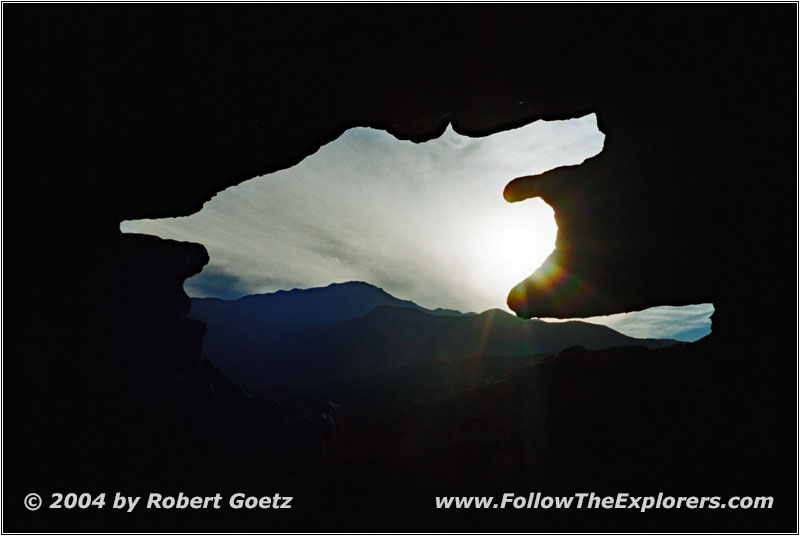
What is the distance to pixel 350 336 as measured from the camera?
8450 cm

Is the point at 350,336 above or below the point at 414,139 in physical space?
above

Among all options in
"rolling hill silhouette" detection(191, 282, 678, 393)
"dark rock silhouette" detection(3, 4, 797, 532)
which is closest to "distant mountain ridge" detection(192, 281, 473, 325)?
"rolling hill silhouette" detection(191, 282, 678, 393)

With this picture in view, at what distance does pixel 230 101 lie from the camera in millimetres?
7430

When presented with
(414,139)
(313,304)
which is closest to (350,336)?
(313,304)

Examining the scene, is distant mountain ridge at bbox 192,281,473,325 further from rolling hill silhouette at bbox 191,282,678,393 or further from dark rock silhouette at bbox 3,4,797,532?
dark rock silhouette at bbox 3,4,797,532

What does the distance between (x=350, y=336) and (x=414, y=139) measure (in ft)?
256

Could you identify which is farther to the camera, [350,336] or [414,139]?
[350,336]

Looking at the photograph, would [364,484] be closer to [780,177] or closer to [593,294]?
[593,294]

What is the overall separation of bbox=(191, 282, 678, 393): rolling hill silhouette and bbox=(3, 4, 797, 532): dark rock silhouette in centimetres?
6600

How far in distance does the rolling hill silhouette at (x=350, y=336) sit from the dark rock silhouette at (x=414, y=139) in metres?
66.0

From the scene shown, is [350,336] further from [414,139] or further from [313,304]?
[414,139]

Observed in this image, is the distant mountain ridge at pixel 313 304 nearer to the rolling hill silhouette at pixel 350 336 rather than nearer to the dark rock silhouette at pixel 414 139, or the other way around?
the rolling hill silhouette at pixel 350 336

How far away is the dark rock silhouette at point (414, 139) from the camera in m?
6.67

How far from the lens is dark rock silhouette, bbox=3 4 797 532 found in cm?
667
